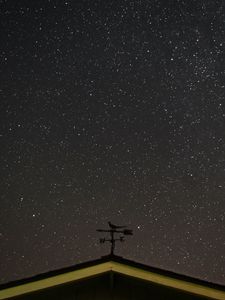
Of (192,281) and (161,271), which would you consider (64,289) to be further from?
(192,281)

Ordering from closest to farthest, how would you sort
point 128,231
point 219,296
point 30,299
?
point 219,296 → point 30,299 → point 128,231

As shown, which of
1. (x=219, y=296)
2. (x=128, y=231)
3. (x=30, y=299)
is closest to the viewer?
(x=219, y=296)

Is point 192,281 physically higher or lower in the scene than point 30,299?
higher

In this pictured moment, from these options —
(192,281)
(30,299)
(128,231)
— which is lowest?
(30,299)

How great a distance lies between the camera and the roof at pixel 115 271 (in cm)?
628

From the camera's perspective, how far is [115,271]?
21.8 feet

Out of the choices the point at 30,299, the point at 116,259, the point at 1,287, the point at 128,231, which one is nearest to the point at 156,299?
the point at 116,259

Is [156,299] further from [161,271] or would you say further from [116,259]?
[116,259]

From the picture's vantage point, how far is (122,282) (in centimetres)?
669

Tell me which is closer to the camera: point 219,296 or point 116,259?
point 219,296

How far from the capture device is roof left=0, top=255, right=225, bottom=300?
6.28 m

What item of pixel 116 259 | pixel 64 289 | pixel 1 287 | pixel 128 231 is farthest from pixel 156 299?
pixel 128 231

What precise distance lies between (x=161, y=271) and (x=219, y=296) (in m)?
0.90

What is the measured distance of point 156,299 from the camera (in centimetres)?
648
